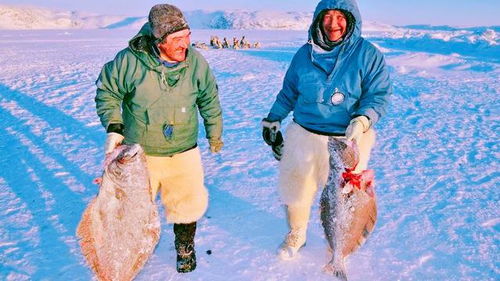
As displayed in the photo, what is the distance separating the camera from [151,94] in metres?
2.80

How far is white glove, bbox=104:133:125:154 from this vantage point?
263 centimetres

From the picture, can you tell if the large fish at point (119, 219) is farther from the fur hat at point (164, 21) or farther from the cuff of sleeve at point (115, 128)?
the fur hat at point (164, 21)

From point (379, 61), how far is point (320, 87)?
43 centimetres

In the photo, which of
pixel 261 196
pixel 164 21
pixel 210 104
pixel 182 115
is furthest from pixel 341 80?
pixel 261 196

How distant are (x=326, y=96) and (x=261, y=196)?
1871 mm

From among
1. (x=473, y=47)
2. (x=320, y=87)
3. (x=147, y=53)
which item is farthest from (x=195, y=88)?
(x=473, y=47)

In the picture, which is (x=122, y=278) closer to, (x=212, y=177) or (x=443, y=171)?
(x=212, y=177)

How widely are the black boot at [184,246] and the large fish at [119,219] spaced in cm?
52

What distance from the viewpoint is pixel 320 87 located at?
2.87 metres

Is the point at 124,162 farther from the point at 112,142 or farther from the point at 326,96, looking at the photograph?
the point at 326,96

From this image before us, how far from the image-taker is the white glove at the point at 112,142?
2.63 meters

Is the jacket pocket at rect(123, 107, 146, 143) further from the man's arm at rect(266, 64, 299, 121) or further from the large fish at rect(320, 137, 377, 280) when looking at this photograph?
the large fish at rect(320, 137, 377, 280)

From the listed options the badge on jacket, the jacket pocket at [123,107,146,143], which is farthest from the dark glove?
the jacket pocket at [123,107,146,143]

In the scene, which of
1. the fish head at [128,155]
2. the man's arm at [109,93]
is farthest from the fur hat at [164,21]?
the fish head at [128,155]
